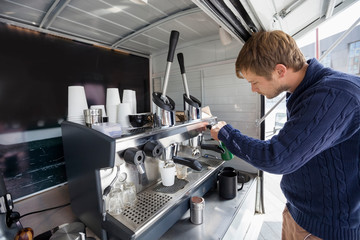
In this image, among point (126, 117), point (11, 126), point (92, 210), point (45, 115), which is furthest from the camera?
point (45, 115)

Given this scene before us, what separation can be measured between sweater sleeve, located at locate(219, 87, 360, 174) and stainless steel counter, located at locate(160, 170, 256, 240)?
1.79 ft

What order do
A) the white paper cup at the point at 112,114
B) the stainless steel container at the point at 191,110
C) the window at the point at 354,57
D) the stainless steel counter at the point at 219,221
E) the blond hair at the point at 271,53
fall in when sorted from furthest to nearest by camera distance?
the window at the point at 354,57
the stainless steel container at the point at 191,110
the white paper cup at the point at 112,114
the stainless steel counter at the point at 219,221
the blond hair at the point at 271,53

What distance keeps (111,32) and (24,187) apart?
4.20ft

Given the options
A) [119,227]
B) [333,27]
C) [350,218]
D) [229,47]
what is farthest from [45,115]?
[333,27]

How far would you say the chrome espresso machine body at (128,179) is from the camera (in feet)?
2.08

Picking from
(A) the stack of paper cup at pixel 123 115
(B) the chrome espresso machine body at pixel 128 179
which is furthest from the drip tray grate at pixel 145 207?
(A) the stack of paper cup at pixel 123 115

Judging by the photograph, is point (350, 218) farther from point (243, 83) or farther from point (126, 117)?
point (243, 83)

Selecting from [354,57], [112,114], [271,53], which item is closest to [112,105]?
[112,114]

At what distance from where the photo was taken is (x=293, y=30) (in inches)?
55.2

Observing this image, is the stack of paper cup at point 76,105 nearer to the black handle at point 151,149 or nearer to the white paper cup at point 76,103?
the white paper cup at point 76,103

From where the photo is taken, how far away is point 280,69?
63 centimetres

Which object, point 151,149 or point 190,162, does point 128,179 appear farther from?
point 190,162

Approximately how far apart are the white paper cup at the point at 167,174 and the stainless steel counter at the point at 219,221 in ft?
0.79

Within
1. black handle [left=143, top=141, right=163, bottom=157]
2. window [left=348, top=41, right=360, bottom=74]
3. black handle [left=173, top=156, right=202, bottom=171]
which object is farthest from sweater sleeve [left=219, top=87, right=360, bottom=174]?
window [left=348, top=41, right=360, bottom=74]
